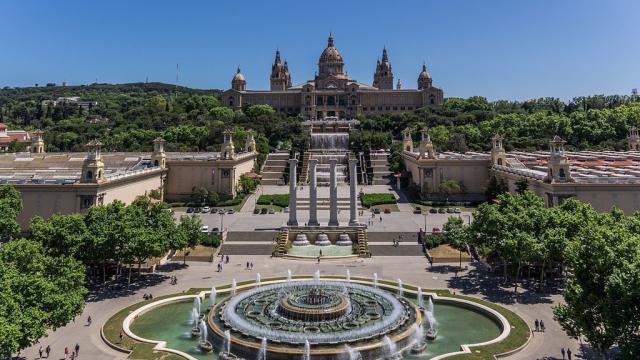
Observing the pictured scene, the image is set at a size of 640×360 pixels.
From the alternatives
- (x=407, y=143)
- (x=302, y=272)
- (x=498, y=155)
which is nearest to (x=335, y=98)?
(x=407, y=143)

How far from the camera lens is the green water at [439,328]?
84.8 feet

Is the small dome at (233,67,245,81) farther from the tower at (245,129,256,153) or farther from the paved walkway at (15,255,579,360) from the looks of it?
the paved walkway at (15,255,579,360)

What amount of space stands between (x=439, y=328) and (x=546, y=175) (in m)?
32.1

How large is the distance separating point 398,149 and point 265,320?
7165 centimetres

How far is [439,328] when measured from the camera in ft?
93.4

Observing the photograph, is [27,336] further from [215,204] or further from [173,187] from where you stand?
[173,187]

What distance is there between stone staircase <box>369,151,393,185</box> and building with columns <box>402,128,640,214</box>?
14.3ft

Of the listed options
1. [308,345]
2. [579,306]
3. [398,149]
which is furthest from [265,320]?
[398,149]

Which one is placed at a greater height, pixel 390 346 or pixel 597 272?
pixel 597 272

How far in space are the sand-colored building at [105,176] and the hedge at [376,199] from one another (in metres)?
20.5

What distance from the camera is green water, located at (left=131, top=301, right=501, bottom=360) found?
2584cm

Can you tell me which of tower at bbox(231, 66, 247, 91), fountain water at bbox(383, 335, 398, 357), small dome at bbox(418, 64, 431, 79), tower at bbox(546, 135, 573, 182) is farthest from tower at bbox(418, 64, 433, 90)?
fountain water at bbox(383, 335, 398, 357)

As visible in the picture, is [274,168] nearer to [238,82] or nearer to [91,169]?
[91,169]

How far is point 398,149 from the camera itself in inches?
3745
